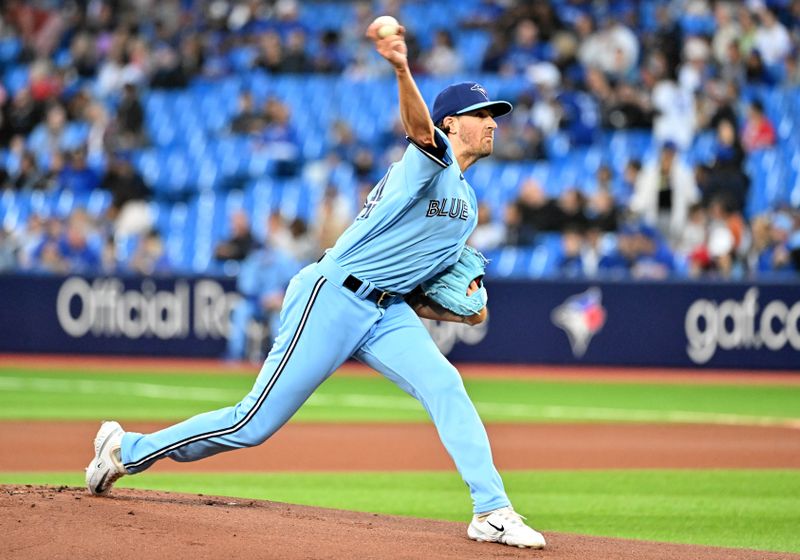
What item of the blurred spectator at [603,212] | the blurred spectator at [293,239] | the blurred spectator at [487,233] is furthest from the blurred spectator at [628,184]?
the blurred spectator at [293,239]

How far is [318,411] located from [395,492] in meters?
4.99

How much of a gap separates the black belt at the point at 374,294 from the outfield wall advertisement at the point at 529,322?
1149 cm

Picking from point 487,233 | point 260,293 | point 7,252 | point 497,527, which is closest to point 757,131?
point 487,233

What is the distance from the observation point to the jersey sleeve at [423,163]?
5316 millimetres

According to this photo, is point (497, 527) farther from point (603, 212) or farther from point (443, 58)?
point (443, 58)

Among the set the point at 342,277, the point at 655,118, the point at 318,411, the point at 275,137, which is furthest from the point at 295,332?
the point at 275,137

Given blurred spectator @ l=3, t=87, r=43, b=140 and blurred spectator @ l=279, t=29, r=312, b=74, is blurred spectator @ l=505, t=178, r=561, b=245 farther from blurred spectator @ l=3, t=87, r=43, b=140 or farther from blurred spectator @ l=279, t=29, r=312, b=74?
blurred spectator @ l=3, t=87, r=43, b=140

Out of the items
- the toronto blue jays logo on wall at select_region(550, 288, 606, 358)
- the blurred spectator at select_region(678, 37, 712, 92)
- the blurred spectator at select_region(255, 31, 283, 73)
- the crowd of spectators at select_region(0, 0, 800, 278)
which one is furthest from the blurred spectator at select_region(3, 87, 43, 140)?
the blurred spectator at select_region(678, 37, 712, 92)

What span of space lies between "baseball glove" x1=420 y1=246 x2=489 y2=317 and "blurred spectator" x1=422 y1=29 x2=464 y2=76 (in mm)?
15043

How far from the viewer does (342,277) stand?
224 inches

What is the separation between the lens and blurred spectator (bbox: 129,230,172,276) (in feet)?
61.1

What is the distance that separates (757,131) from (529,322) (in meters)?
4.13

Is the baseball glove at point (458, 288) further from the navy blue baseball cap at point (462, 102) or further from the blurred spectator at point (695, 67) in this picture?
the blurred spectator at point (695, 67)

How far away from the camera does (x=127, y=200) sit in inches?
786
